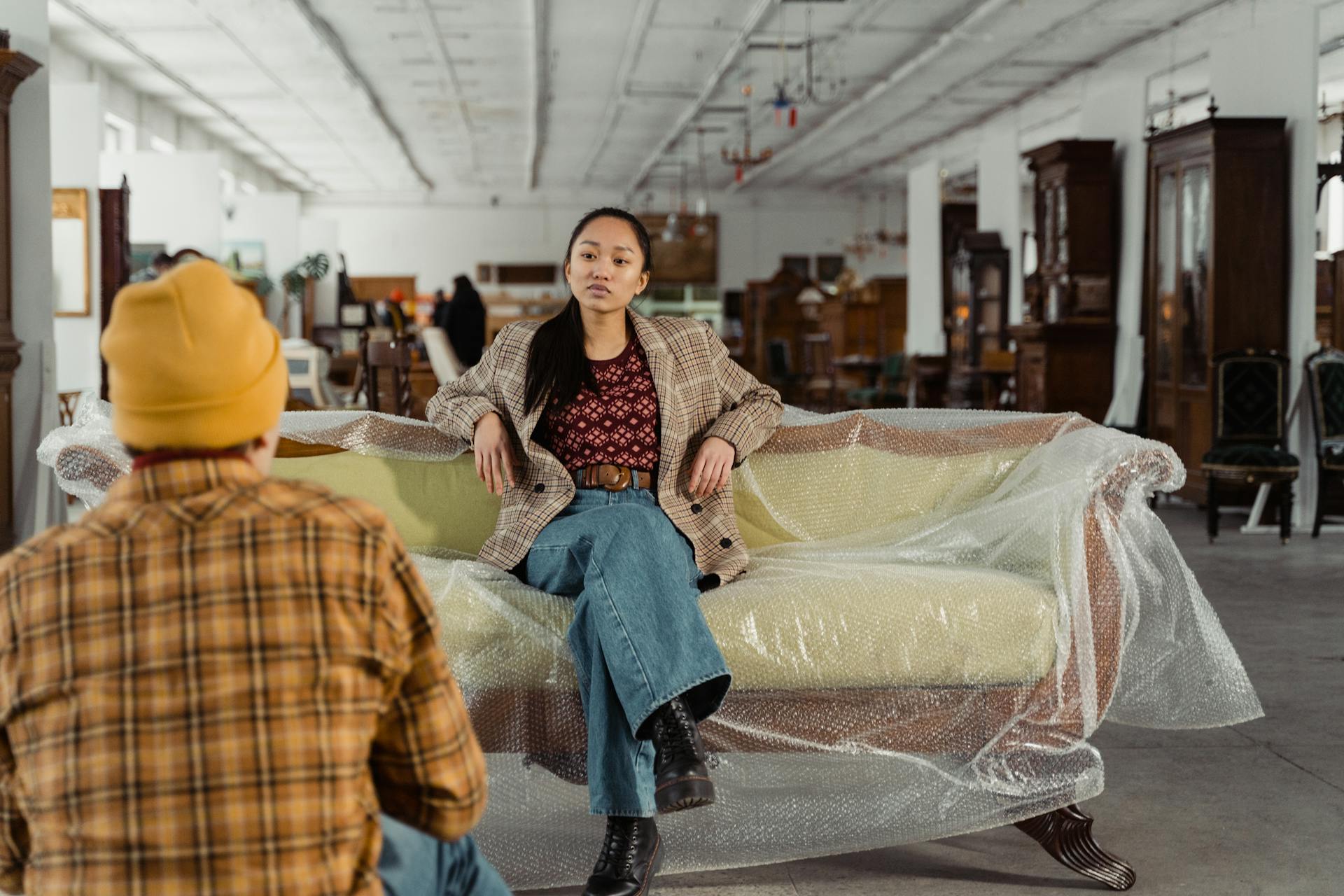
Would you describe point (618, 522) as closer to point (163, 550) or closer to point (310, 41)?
point (163, 550)

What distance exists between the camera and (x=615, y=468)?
249cm

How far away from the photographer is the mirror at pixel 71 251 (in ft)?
23.8

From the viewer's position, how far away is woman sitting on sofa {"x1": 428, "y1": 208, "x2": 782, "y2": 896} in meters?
2.06

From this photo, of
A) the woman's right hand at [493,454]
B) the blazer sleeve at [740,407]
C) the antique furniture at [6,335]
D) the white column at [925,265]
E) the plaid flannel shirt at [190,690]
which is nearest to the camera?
the plaid flannel shirt at [190,690]

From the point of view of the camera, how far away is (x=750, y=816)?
228 cm

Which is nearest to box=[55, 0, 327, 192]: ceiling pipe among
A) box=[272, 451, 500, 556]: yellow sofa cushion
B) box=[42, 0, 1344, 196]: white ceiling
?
box=[42, 0, 1344, 196]: white ceiling

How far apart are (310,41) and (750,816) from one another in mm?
10028

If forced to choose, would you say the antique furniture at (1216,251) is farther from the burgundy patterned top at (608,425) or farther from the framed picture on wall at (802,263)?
the framed picture on wall at (802,263)

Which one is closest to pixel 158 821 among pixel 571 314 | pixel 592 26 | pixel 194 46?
pixel 571 314

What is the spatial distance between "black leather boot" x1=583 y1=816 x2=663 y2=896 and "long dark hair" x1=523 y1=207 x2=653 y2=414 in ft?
2.68

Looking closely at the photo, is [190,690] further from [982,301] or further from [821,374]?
[821,374]

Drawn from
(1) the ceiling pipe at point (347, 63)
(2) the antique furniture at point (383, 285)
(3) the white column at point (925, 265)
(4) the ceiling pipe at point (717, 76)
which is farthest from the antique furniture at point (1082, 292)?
(2) the antique furniture at point (383, 285)

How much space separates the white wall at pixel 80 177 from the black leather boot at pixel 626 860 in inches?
228

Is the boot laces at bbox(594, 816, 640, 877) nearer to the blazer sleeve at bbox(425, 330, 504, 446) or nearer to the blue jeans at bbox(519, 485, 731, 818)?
the blue jeans at bbox(519, 485, 731, 818)
